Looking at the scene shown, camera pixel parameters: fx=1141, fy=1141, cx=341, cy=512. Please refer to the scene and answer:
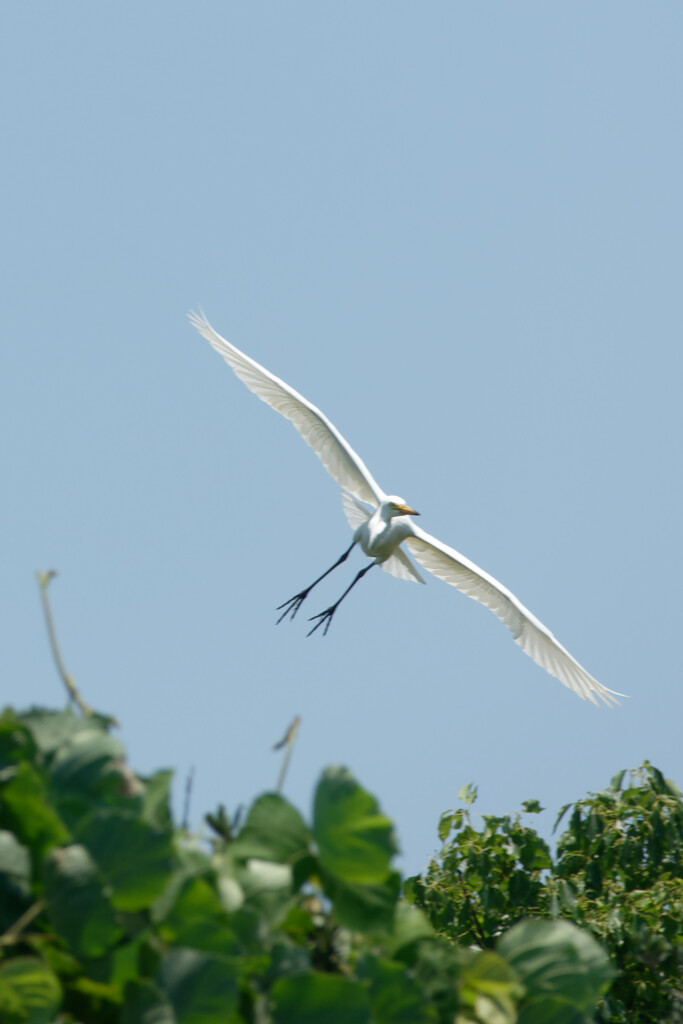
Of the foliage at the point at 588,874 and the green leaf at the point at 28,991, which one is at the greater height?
the foliage at the point at 588,874

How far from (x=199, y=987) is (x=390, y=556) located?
362 inches

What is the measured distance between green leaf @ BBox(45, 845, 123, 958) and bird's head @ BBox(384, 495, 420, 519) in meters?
8.93

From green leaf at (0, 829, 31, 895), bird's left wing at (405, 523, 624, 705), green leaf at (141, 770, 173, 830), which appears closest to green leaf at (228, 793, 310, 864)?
green leaf at (141, 770, 173, 830)

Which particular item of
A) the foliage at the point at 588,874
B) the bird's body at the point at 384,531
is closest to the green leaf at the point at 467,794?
the foliage at the point at 588,874

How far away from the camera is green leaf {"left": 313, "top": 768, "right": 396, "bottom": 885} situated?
1695 mm

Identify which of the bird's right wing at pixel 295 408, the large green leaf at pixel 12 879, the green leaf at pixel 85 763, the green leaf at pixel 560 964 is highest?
the bird's right wing at pixel 295 408

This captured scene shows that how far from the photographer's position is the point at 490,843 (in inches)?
239

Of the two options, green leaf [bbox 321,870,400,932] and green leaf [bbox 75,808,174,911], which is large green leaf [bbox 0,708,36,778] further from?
green leaf [bbox 321,870,400,932]

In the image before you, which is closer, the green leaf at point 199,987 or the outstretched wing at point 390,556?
the green leaf at point 199,987

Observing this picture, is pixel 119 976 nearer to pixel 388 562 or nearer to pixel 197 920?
pixel 197 920

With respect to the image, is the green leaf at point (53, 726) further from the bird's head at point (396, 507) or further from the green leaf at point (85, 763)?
the bird's head at point (396, 507)

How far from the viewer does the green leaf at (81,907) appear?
1489mm

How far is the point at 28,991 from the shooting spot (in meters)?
1.40

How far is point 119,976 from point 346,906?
1.29 feet
